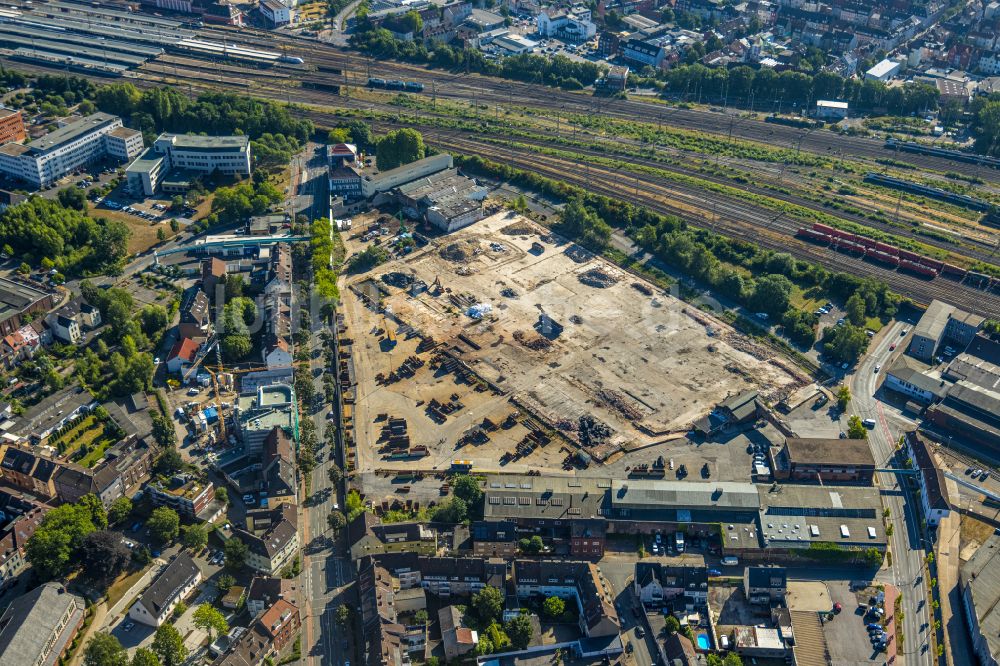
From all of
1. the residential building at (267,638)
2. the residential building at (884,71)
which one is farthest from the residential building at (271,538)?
the residential building at (884,71)

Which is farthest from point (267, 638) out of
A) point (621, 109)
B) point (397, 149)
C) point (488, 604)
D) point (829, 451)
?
point (621, 109)

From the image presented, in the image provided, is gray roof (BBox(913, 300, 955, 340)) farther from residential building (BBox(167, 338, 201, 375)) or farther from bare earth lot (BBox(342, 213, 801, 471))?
residential building (BBox(167, 338, 201, 375))

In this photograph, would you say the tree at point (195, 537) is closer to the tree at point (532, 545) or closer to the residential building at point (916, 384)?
the tree at point (532, 545)

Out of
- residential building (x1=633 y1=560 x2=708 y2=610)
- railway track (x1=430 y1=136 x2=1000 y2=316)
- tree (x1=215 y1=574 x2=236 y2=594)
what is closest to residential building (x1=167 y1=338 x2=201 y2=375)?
tree (x1=215 y1=574 x2=236 y2=594)

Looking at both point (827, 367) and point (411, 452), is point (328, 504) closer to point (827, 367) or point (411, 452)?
point (411, 452)

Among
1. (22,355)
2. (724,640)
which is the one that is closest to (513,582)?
(724,640)
